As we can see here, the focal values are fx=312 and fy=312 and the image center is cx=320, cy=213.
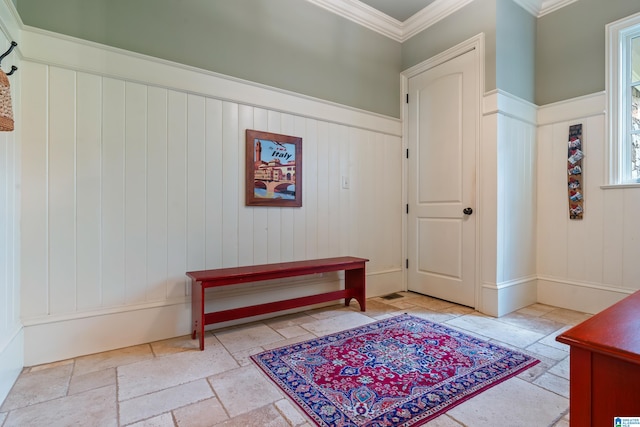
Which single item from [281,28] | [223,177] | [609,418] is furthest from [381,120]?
[609,418]

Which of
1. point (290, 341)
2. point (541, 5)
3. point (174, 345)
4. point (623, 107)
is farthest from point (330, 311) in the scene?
point (541, 5)

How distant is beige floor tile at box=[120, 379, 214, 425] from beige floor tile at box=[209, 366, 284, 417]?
0.24 ft

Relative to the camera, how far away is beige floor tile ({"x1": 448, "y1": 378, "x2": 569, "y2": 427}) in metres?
1.43

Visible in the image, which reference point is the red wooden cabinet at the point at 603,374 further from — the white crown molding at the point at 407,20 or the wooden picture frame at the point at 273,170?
the white crown molding at the point at 407,20

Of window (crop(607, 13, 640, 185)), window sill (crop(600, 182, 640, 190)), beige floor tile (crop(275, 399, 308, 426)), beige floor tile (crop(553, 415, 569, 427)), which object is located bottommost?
beige floor tile (crop(275, 399, 308, 426))

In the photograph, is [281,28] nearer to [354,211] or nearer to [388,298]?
[354,211]

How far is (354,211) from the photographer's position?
3445mm

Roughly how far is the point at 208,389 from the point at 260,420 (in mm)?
419

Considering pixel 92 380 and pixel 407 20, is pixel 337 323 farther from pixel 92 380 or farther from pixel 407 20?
pixel 407 20

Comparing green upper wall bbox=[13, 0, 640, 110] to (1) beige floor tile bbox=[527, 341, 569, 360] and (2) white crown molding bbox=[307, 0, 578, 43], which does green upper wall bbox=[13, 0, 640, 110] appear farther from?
(1) beige floor tile bbox=[527, 341, 569, 360]

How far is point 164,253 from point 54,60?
145cm

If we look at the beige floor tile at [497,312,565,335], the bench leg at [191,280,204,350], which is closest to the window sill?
the beige floor tile at [497,312,565,335]

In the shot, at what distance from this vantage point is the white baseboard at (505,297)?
114 inches

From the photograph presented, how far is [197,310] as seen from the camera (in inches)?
90.2
